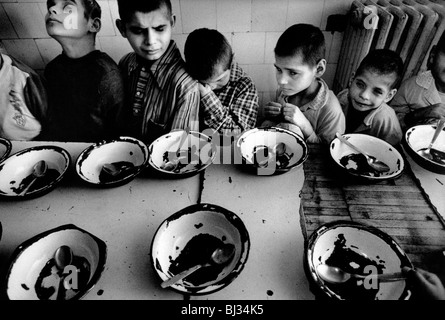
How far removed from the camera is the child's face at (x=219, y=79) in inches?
63.0

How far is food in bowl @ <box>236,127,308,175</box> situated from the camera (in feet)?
3.76

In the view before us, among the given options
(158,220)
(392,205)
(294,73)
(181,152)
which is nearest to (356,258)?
(392,205)

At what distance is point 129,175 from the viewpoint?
44.4 inches

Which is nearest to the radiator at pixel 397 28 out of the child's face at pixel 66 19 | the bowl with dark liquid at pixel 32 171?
the child's face at pixel 66 19

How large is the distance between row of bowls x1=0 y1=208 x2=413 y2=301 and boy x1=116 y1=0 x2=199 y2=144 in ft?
2.65

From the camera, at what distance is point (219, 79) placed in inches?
65.3

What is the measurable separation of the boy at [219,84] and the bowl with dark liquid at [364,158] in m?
0.69

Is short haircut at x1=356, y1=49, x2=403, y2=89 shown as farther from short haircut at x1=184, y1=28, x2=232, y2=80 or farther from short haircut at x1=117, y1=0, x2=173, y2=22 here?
short haircut at x1=117, y1=0, x2=173, y2=22

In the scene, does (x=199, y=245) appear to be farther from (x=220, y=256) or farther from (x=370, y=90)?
(x=370, y=90)

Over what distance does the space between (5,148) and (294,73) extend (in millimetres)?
1512

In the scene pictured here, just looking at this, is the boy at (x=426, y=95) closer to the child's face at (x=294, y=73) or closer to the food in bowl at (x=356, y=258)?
the child's face at (x=294, y=73)

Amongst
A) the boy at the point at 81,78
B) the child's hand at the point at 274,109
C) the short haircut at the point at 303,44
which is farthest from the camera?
the boy at the point at 81,78

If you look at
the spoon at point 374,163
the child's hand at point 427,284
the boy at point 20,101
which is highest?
the child's hand at point 427,284
